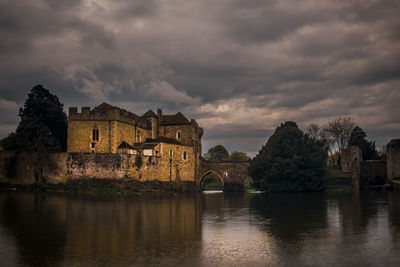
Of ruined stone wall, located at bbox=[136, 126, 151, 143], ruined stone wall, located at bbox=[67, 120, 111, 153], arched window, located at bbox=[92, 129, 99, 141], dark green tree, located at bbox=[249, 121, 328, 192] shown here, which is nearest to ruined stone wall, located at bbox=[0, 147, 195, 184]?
ruined stone wall, located at bbox=[67, 120, 111, 153]

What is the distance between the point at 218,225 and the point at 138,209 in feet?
30.7

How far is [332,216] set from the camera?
990 inches

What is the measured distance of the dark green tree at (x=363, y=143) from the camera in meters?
67.5

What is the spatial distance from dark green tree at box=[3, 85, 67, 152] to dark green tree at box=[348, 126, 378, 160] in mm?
44572

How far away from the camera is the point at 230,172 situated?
57.6 metres

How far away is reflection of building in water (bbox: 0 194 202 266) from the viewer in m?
14.4

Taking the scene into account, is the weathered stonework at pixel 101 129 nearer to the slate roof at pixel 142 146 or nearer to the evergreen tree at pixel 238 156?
the slate roof at pixel 142 146

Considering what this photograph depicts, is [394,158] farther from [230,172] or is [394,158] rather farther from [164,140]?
[164,140]

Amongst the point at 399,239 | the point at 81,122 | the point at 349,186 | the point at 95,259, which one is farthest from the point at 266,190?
the point at 95,259

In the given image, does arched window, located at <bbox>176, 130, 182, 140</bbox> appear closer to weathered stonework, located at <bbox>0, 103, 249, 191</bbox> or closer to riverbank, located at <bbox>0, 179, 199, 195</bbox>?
weathered stonework, located at <bbox>0, 103, 249, 191</bbox>

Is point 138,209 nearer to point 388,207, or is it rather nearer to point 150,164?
point 388,207

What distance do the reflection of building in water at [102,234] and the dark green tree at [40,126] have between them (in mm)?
20635

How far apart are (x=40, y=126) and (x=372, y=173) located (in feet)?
140

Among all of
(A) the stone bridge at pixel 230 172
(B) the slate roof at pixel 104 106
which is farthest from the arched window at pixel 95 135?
(A) the stone bridge at pixel 230 172
